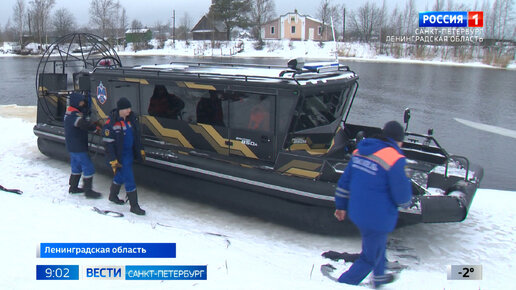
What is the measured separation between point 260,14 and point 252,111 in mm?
61784

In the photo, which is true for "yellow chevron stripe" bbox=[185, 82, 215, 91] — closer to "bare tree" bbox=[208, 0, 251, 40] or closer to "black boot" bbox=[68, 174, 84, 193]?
"black boot" bbox=[68, 174, 84, 193]

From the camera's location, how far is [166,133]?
21.4 ft

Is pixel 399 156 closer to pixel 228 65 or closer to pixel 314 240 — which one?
→ pixel 314 240

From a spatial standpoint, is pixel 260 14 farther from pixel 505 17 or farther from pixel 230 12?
pixel 505 17

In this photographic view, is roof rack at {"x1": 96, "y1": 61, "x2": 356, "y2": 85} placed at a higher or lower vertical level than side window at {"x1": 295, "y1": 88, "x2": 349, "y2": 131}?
higher

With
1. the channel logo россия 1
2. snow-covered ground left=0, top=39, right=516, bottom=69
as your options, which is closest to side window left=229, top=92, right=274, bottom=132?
snow-covered ground left=0, top=39, right=516, bottom=69

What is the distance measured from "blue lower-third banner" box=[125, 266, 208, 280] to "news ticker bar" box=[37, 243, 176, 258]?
24cm

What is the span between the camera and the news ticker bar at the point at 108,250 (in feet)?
11.3

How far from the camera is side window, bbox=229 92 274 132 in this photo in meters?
5.47

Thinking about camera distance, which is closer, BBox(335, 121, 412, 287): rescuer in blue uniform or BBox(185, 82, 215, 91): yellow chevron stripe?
BBox(335, 121, 412, 287): rescuer in blue uniform

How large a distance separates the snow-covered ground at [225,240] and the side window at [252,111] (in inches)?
48.6

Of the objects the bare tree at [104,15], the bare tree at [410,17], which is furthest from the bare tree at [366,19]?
the bare tree at [104,15]

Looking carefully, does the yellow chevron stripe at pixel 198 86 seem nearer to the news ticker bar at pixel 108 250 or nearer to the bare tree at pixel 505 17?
the news ticker bar at pixel 108 250

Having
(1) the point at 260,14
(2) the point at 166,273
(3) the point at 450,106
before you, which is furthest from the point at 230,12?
(2) the point at 166,273
